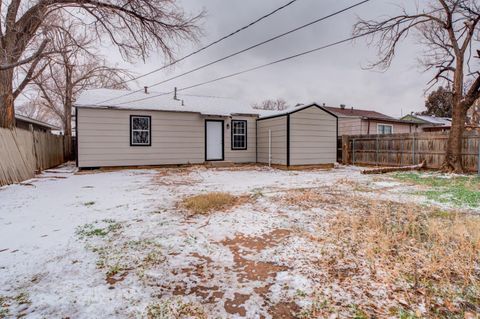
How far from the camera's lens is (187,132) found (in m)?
13.1

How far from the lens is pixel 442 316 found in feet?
6.57

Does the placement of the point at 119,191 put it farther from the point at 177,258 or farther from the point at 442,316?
the point at 442,316

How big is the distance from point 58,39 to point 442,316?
12144mm

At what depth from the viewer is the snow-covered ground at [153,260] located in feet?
6.97

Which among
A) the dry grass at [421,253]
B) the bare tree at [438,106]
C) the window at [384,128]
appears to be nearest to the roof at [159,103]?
the dry grass at [421,253]

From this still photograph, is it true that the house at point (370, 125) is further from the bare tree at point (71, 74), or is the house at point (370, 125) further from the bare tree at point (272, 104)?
the bare tree at point (272, 104)

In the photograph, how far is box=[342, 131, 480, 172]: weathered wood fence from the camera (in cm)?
1044

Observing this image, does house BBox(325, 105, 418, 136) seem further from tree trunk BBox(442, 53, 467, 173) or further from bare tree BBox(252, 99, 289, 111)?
bare tree BBox(252, 99, 289, 111)

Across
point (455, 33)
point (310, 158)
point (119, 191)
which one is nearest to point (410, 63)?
point (455, 33)

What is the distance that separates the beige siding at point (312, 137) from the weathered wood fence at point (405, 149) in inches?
88.6

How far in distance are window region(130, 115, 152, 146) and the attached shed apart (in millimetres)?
5630

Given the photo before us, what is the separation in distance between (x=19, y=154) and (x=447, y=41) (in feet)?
54.0

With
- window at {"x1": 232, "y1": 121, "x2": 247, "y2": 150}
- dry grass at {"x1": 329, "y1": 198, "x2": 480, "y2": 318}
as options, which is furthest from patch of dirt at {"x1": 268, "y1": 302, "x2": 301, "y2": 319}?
window at {"x1": 232, "y1": 121, "x2": 247, "y2": 150}

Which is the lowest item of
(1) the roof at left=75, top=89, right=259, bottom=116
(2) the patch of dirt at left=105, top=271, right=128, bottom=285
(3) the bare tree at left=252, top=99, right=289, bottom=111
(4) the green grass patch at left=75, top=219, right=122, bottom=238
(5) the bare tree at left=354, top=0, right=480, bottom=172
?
(2) the patch of dirt at left=105, top=271, right=128, bottom=285
